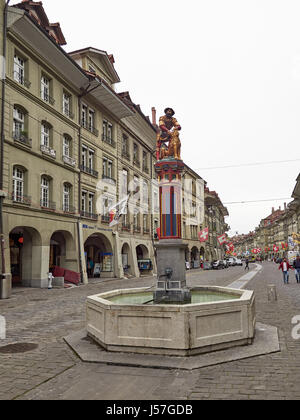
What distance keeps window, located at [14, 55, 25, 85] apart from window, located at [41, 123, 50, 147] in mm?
3097

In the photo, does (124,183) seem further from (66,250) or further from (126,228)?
(66,250)

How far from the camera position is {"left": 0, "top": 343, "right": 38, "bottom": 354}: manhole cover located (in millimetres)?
7418

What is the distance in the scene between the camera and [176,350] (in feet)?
21.4

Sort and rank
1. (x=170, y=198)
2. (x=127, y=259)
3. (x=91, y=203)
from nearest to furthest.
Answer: (x=170, y=198)
(x=91, y=203)
(x=127, y=259)

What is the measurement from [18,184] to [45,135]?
444 cm

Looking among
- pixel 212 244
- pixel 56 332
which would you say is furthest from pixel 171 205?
pixel 212 244

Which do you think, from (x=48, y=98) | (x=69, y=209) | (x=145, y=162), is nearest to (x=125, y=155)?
(x=145, y=162)

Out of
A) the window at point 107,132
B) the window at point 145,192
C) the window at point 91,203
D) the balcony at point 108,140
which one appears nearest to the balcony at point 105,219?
the window at point 91,203

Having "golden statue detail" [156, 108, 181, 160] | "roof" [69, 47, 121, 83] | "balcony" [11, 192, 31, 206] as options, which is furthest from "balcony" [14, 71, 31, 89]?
"golden statue detail" [156, 108, 181, 160]

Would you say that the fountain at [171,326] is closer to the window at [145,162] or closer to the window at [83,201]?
the window at [83,201]

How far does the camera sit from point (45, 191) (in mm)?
23906

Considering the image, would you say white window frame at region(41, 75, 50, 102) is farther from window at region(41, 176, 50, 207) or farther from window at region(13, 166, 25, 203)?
window at region(13, 166, 25, 203)
